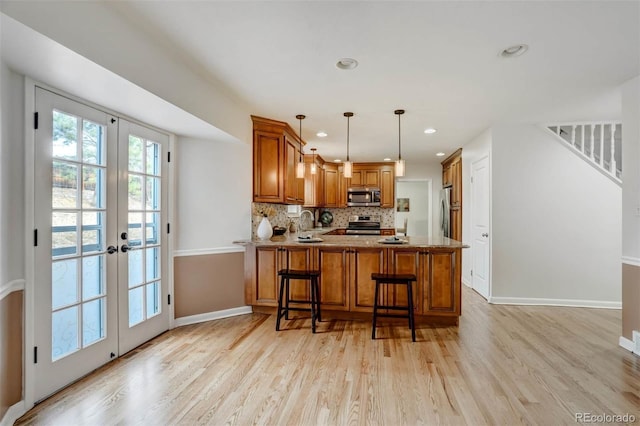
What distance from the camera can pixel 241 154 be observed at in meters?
3.71

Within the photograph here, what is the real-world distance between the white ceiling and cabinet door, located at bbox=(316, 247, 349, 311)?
5.43 feet

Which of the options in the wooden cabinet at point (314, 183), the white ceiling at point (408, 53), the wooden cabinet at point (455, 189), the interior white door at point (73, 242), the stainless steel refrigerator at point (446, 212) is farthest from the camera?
the stainless steel refrigerator at point (446, 212)

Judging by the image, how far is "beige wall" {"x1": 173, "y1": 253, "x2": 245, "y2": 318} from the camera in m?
3.37

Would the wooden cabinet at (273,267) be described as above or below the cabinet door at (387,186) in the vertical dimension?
below

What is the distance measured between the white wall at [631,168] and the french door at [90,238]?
14.5ft

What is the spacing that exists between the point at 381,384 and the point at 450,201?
189 inches

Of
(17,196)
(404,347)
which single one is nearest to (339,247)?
(404,347)

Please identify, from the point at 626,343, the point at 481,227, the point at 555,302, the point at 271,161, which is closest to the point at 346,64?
the point at 271,161

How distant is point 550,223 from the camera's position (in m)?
4.04

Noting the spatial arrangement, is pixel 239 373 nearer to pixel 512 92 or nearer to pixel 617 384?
pixel 617 384

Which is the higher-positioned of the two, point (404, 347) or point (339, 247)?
point (339, 247)

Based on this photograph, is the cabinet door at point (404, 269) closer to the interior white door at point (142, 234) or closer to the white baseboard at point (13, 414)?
the interior white door at point (142, 234)

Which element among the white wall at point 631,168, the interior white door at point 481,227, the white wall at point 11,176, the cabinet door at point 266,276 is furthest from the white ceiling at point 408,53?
the cabinet door at point 266,276

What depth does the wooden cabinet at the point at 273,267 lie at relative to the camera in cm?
363
